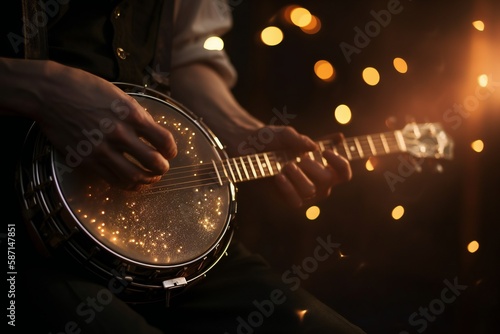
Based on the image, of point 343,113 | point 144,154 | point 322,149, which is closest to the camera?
point 144,154

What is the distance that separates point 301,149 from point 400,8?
52 centimetres

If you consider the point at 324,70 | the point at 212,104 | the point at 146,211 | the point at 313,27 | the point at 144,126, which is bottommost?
A: the point at 146,211

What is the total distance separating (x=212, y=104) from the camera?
1214mm

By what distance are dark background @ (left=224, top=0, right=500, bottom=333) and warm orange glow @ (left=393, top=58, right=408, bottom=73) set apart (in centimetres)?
1

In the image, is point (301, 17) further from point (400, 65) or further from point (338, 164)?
point (338, 164)

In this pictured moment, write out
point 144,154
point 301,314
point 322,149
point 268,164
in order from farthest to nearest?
point 322,149 → point 268,164 → point 301,314 → point 144,154

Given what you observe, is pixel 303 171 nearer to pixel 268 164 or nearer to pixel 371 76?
pixel 268 164

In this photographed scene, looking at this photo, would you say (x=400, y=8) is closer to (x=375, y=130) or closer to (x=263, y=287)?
(x=375, y=130)

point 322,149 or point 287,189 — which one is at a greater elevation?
point 322,149

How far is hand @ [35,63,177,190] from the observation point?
0.76 m

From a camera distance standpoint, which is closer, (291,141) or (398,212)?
(291,141)

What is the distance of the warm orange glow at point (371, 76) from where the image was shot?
1373 mm

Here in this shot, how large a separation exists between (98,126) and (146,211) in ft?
0.52

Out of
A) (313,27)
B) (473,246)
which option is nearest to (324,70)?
(313,27)
